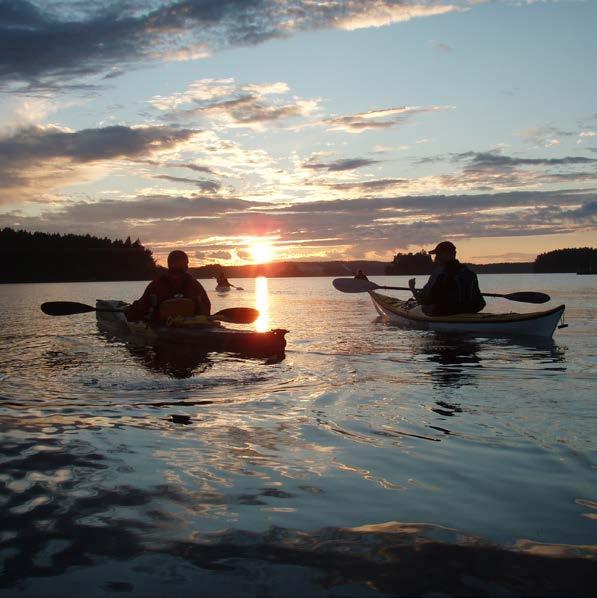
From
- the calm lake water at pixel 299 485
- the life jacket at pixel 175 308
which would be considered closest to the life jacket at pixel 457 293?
the calm lake water at pixel 299 485

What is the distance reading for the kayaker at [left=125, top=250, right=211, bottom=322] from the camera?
46.4 feet

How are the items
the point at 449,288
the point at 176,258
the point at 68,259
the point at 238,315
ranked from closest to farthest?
the point at 176,258, the point at 238,315, the point at 449,288, the point at 68,259

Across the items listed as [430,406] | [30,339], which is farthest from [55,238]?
[430,406]

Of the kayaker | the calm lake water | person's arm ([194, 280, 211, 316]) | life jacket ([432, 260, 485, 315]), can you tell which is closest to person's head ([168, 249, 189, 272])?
the kayaker

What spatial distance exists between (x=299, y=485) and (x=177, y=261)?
997cm

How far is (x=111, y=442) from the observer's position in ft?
19.2

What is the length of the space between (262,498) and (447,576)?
1550 millimetres

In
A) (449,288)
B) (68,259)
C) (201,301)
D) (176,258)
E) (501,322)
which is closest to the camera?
(176,258)

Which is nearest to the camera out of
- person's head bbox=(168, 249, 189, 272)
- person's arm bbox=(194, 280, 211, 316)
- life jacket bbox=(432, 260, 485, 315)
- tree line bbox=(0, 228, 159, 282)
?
person's head bbox=(168, 249, 189, 272)

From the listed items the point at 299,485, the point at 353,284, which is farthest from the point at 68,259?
the point at 299,485

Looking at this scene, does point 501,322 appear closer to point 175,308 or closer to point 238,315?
point 238,315

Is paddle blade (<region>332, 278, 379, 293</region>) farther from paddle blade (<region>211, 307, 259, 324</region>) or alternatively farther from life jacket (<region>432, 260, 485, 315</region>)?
paddle blade (<region>211, 307, 259, 324</region>)

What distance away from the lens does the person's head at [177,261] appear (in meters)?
13.9

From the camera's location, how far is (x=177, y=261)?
1391cm
